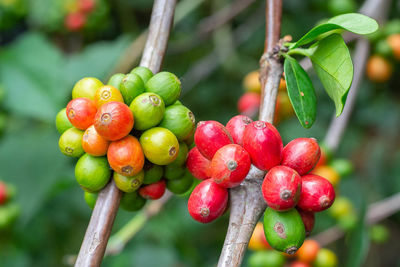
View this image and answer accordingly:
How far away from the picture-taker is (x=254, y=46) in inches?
173

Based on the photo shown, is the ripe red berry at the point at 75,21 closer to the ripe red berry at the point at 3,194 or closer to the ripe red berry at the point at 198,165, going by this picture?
the ripe red berry at the point at 3,194

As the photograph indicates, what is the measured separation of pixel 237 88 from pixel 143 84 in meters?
3.42

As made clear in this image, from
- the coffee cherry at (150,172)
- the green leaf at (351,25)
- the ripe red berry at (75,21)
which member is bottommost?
the coffee cherry at (150,172)

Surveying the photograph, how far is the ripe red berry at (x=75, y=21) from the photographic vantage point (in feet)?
12.2

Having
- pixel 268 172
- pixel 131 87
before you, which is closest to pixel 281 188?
pixel 268 172

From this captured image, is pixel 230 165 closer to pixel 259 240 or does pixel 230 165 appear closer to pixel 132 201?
pixel 132 201

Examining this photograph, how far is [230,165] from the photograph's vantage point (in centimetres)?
106

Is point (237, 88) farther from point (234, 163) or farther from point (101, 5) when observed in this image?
point (234, 163)

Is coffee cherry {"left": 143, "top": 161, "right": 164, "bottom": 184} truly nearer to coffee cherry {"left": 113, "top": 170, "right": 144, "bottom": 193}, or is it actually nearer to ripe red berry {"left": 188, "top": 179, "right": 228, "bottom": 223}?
coffee cherry {"left": 113, "top": 170, "right": 144, "bottom": 193}

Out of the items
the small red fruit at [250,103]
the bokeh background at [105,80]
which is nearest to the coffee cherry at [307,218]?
the bokeh background at [105,80]

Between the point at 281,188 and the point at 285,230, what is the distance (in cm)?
16

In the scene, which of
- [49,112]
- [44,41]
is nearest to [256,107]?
[49,112]

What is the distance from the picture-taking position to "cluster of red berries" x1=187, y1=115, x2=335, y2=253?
1.08 m

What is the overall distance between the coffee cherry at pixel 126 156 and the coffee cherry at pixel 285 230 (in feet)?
1.38
